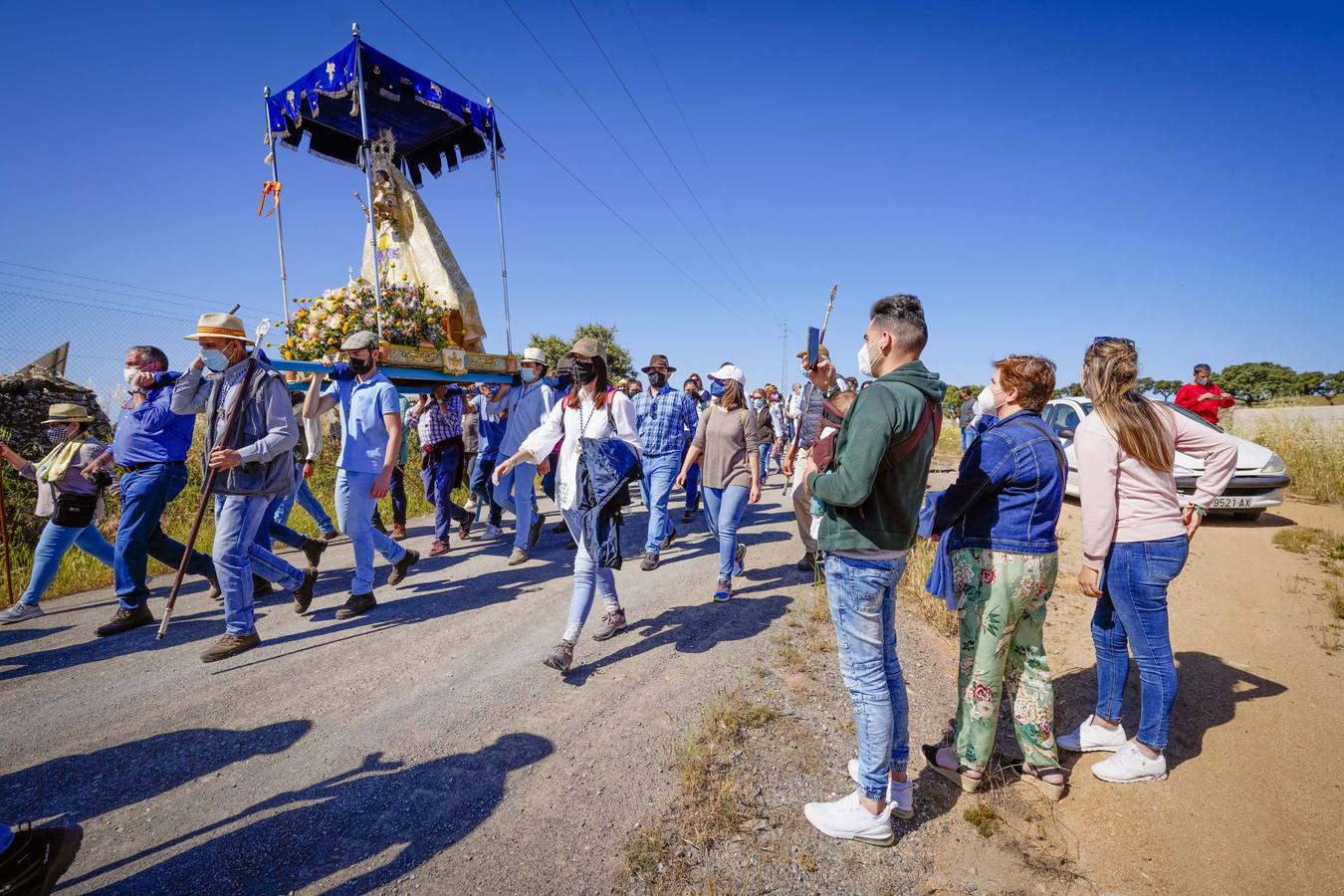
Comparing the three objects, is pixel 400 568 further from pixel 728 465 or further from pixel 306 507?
pixel 728 465

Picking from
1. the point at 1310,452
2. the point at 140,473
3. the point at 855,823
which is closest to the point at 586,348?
the point at 855,823

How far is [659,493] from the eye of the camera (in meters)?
6.12

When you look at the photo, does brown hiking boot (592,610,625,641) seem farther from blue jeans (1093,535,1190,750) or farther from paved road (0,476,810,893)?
blue jeans (1093,535,1190,750)

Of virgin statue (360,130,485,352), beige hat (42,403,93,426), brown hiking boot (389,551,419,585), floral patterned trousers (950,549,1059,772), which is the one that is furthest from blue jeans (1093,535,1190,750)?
virgin statue (360,130,485,352)

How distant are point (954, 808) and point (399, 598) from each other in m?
4.52

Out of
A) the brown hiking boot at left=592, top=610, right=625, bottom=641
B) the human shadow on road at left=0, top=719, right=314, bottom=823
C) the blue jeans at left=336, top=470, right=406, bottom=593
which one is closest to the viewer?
the human shadow on road at left=0, top=719, right=314, bottom=823

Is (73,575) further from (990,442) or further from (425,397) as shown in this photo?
(990,442)

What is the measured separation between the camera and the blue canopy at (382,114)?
823 centimetres

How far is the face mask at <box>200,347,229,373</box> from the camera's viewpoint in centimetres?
395

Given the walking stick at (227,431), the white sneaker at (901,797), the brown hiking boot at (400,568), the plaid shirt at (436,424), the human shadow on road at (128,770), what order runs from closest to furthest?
1. the white sneaker at (901,797)
2. the human shadow on road at (128,770)
3. the walking stick at (227,431)
4. the brown hiking boot at (400,568)
5. the plaid shirt at (436,424)

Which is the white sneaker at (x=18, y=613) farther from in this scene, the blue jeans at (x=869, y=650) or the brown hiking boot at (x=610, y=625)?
the blue jeans at (x=869, y=650)

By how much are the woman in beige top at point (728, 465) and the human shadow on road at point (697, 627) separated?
266 mm

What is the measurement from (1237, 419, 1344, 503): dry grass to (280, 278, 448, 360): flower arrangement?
1463cm

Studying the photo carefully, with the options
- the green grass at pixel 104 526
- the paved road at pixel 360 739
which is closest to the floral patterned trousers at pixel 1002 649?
the paved road at pixel 360 739
